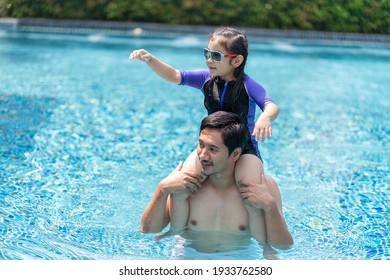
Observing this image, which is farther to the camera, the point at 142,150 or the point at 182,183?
the point at 142,150

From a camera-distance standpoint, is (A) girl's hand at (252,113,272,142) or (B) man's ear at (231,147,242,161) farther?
(B) man's ear at (231,147,242,161)

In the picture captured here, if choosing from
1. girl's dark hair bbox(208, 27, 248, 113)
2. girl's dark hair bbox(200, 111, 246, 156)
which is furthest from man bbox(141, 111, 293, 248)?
girl's dark hair bbox(208, 27, 248, 113)

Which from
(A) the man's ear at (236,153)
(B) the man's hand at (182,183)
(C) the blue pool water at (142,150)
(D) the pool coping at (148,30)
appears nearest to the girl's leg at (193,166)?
(B) the man's hand at (182,183)

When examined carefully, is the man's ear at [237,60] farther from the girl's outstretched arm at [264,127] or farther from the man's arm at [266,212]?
the man's arm at [266,212]

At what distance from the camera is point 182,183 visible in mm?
4223

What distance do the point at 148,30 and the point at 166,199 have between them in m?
11.7

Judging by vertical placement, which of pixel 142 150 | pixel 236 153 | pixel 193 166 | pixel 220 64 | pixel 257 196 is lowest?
pixel 142 150

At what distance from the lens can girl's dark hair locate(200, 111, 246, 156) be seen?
A: 4.09 meters

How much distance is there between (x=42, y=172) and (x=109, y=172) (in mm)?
641

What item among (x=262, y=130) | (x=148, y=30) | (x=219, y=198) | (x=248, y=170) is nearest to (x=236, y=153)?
(x=248, y=170)

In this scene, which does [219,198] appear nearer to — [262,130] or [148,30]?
[262,130]

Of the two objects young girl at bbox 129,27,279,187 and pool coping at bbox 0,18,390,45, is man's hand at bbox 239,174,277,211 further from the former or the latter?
pool coping at bbox 0,18,390,45

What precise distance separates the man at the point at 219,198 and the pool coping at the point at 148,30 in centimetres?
1120
